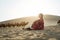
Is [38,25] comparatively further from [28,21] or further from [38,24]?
[28,21]

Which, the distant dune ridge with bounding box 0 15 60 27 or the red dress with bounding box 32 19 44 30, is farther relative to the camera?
the distant dune ridge with bounding box 0 15 60 27

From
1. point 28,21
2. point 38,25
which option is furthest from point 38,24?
point 28,21

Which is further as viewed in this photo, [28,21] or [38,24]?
[28,21]

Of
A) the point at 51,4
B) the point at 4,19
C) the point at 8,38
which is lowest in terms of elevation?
the point at 8,38

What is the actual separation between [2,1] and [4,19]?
1.08ft

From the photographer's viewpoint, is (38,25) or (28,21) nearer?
(38,25)

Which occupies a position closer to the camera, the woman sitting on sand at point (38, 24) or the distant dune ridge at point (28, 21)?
the woman sitting on sand at point (38, 24)

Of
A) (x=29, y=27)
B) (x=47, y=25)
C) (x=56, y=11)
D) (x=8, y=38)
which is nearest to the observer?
(x=8, y=38)

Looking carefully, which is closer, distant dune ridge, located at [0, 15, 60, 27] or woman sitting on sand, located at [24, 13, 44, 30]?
woman sitting on sand, located at [24, 13, 44, 30]

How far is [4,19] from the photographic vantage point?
228cm

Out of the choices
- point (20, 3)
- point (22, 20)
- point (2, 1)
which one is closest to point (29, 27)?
point (22, 20)

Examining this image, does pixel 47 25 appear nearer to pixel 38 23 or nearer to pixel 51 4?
pixel 38 23

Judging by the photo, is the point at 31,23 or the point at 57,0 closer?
the point at 31,23

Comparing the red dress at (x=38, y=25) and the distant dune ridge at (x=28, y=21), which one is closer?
the red dress at (x=38, y=25)
